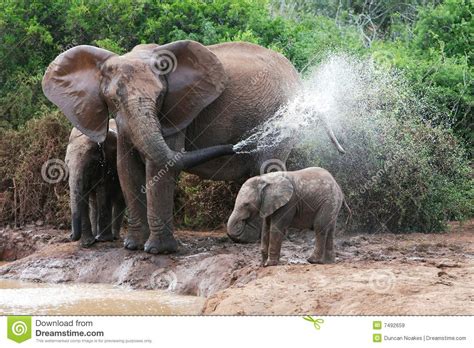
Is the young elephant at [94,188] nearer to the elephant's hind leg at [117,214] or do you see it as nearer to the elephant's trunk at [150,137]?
the elephant's hind leg at [117,214]

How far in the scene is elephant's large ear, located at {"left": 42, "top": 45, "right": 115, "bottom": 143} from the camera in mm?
12484

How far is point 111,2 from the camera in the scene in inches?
693

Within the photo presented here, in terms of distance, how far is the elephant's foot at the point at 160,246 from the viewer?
40.2 ft

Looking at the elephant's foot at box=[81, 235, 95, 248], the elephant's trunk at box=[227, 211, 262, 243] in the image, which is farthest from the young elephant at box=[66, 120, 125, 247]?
the elephant's trunk at box=[227, 211, 262, 243]

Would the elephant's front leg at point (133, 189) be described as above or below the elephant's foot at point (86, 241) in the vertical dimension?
above

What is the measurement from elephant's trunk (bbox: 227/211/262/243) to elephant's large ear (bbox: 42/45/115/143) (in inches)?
77.8

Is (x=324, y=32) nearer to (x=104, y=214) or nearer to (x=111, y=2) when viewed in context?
(x=111, y=2)

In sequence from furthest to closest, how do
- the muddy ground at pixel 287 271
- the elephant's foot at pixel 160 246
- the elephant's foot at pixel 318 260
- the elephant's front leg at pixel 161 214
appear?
1. the elephant's foot at pixel 160 246
2. the elephant's front leg at pixel 161 214
3. the elephant's foot at pixel 318 260
4. the muddy ground at pixel 287 271

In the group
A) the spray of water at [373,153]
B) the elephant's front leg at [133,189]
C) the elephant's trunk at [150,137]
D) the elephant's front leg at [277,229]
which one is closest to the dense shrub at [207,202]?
the spray of water at [373,153]

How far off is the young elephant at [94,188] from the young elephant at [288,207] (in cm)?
237

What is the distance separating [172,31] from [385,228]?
496 cm

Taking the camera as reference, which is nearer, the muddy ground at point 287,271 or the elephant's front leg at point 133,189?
the muddy ground at point 287,271

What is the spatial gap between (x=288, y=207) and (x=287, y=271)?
900 mm
